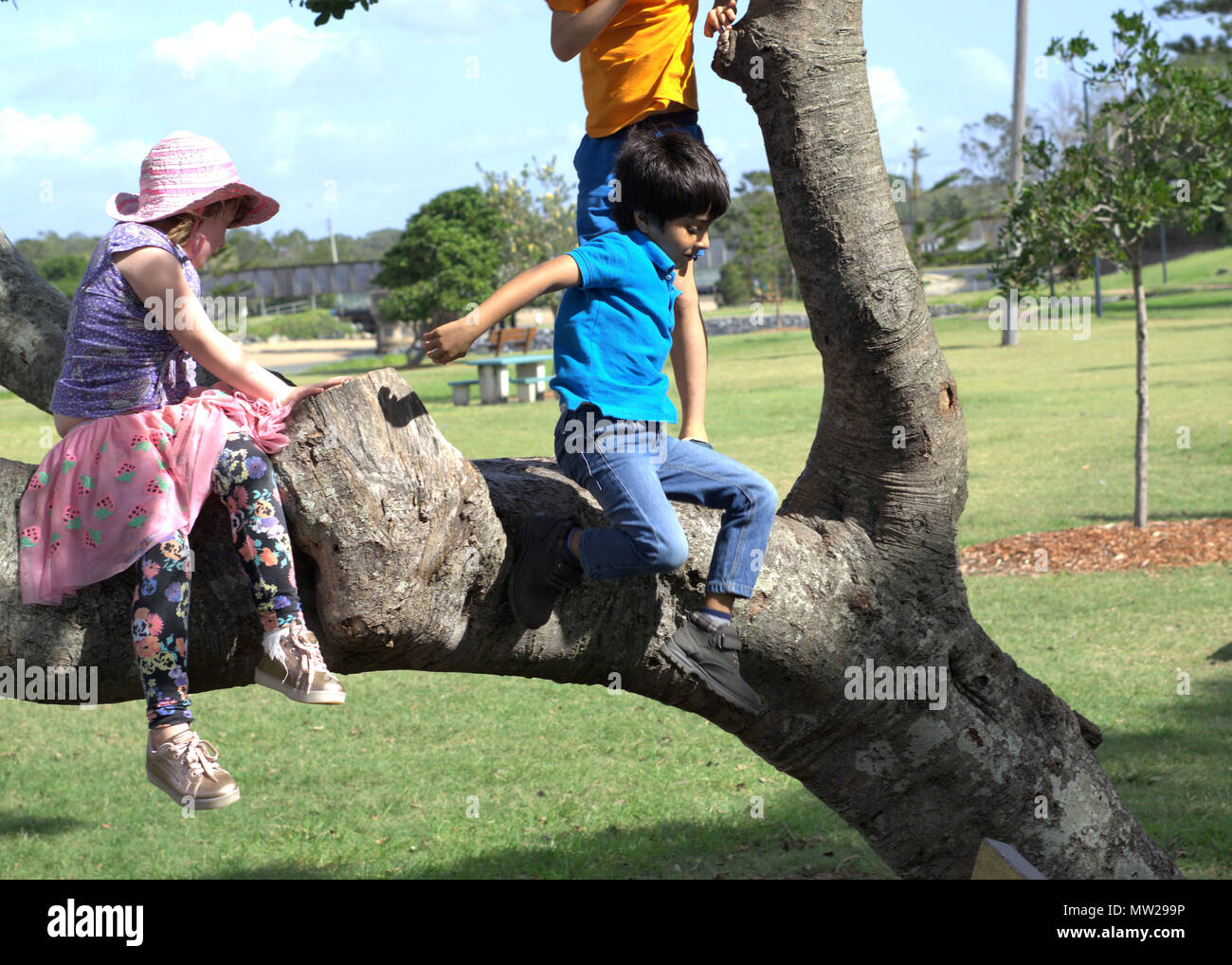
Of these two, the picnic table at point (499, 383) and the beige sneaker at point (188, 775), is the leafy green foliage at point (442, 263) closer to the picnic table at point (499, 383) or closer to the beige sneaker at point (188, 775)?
the picnic table at point (499, 383)

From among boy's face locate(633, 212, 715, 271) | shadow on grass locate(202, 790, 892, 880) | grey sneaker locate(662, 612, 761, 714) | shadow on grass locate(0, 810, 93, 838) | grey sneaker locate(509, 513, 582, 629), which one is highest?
boy's face locate(633, 212, 715, 271)

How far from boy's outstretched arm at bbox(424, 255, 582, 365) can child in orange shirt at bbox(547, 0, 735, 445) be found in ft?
1.70

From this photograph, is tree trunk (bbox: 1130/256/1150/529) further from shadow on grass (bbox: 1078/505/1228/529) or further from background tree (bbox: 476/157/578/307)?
background tree (bbox: 476/157/578/307)

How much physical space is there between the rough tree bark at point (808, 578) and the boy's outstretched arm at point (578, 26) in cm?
32

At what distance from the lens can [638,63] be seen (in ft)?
11.0

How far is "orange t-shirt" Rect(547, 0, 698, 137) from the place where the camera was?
337 centimetres

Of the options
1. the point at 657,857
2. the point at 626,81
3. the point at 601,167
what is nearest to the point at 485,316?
the point at 601,167

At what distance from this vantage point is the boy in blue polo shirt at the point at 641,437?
2.84 metres

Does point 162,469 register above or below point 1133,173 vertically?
below

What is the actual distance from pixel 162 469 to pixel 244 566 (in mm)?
277

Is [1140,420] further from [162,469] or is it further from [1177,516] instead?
[162,469]

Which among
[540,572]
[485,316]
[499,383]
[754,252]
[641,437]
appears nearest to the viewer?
[485,316]

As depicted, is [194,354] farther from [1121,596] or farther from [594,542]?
[1121,596]

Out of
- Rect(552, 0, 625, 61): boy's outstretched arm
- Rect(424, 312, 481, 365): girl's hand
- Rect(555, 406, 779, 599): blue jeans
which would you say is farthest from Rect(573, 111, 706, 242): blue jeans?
Rect(424, 312, 481, 365): girl's hand
